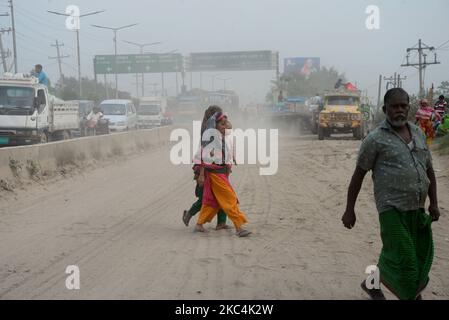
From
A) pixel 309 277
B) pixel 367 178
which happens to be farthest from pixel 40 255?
pixel 367 178

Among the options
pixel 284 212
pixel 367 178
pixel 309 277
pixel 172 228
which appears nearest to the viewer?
pixel 309 277

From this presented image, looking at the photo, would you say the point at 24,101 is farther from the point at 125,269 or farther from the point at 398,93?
the point at 398,93

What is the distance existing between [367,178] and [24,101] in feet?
37.5

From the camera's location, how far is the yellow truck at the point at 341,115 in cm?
2648

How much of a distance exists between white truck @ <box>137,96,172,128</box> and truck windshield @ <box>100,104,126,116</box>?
8.94m

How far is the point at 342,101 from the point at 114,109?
12321 mm

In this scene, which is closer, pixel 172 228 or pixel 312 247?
pixel 312 247

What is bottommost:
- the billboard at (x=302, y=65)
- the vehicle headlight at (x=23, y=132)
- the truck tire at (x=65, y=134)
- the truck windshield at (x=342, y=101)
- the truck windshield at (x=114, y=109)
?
the truck tire at (x=65, y=134)

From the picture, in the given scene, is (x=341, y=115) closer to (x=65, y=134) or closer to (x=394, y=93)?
(x=65, y=134)

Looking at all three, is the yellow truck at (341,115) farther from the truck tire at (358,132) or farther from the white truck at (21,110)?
the white truck at (21,110)

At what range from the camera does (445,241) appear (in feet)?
25.2

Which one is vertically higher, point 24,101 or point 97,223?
point 24,101

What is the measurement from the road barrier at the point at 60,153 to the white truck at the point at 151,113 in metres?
20.9

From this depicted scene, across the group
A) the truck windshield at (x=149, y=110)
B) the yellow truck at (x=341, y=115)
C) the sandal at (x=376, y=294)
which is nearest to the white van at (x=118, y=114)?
the truck windshield at (x=149, y=110)
